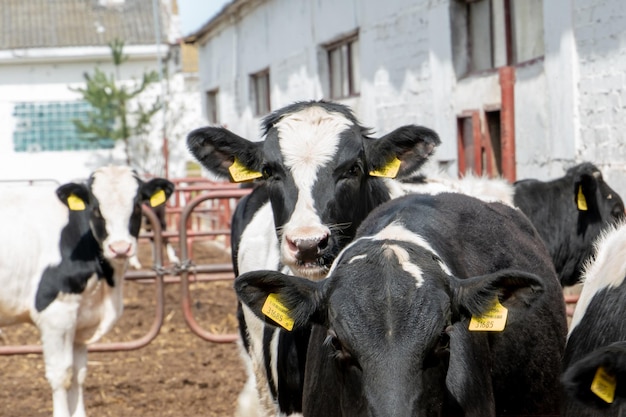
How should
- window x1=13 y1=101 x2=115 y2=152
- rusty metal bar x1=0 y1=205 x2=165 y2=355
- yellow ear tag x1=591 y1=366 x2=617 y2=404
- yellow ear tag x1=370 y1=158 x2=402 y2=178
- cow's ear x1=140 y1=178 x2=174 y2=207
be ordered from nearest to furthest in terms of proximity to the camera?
yellow ear tag x1=591 y1=366 x2=617 y2=404, yellow ear tag x1=370 y1=158 x2=402 y2=178, rusty metal bar x1=0 y1=205 x2=165 y2=355, cow's ear x1=140 y1=178 x2=174 y2=207, window x1=13 y1=101 x2=115 y2=152

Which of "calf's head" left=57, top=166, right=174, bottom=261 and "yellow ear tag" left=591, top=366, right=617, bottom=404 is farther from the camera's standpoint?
"calf's head" left=57, top=166, right=174, bottom=261

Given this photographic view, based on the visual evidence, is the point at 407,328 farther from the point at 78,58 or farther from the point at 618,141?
the point at 78,58

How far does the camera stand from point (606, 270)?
4.31 metres

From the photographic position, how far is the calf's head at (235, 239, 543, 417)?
10.9ft

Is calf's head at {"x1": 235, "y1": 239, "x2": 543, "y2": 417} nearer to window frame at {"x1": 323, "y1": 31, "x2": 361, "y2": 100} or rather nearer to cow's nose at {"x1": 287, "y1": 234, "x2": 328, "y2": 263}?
cow's nose at {"x1": 287, "y1": 234, "x2": 328, "y2": 263}

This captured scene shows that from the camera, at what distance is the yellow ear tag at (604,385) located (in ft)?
9.62

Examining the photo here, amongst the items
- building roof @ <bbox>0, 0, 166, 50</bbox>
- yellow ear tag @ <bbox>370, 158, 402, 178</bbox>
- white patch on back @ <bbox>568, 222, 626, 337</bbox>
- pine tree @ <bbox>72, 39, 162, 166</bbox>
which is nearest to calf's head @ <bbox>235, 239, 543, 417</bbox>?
white patch on back @ <bbox>568, 222, 626, 337</bbox>

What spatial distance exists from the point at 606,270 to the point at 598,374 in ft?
4.73

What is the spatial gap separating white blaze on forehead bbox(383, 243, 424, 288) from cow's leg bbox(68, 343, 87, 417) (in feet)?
15.3

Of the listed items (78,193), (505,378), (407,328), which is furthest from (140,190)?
(407,328)

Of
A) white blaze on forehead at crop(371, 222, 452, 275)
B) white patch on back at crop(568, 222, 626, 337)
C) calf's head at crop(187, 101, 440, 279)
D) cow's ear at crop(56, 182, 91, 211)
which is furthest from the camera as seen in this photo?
cow's ear at crop(56, 182, 91, 211)

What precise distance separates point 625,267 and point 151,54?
2812cm

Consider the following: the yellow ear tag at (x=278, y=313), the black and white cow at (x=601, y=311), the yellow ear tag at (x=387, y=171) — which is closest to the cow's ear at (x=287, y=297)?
the yellow ear tag at (x=278, y=313)

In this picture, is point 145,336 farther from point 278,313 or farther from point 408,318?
point 408,318
